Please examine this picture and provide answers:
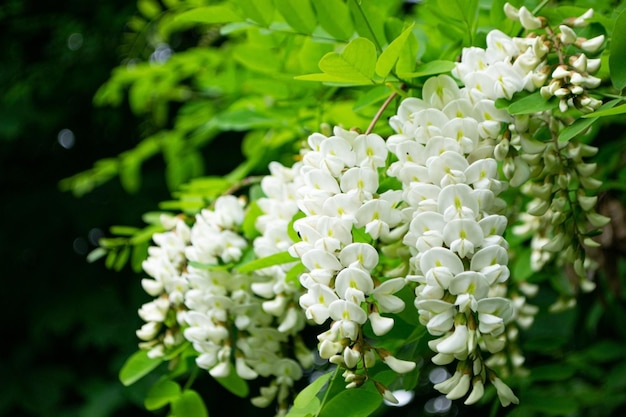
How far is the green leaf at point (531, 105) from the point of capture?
0.55 metres

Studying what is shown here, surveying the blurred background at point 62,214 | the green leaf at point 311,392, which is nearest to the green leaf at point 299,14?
the green leaf at point 311,392

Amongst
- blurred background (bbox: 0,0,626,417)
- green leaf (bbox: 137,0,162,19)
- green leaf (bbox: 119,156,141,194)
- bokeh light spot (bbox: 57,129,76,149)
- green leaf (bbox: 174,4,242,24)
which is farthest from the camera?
bokeh light spot (bbox: 57,129,76,149)

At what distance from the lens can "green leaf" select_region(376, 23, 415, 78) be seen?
1.84ft

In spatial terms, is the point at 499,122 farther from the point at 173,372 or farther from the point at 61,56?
the point at 61,56

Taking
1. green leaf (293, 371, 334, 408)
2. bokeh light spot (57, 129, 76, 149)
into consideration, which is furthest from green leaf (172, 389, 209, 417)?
bokeh light spot (57, 129, 76, 149)

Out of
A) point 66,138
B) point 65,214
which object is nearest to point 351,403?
point 65,214

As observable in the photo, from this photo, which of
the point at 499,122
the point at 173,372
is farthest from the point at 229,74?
the point at 499,122

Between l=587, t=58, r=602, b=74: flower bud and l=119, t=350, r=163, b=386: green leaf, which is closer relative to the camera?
l=587, t=58, r=602, b=74: flower bud

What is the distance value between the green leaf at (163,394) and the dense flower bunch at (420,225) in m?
0.07

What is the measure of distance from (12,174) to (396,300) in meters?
1.95

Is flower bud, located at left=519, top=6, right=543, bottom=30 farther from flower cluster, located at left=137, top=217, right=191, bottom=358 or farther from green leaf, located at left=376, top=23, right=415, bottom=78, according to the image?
flower cluster, located at left=137, top=217, right=191, bottom=358

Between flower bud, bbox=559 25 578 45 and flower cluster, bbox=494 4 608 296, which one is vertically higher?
flower bud, bbox=559 25 578 45

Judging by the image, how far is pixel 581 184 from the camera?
67 centimetres

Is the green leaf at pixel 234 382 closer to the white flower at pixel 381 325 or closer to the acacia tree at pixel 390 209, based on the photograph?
the acacia tree at pixel 390 209
